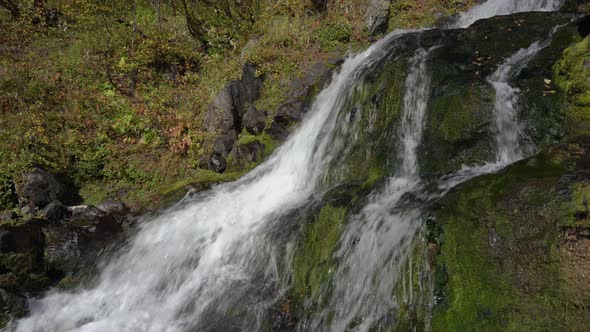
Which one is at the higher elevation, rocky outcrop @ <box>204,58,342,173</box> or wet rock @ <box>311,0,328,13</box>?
wet rock @ <box>311,0,328,13</box>

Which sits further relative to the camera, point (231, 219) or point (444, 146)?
point (231, 219)

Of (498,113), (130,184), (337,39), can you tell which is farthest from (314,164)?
(337,39)

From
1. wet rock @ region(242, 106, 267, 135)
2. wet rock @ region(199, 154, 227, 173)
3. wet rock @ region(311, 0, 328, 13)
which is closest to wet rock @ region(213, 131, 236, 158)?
wet rock @ region(199, 154, 227, 173)

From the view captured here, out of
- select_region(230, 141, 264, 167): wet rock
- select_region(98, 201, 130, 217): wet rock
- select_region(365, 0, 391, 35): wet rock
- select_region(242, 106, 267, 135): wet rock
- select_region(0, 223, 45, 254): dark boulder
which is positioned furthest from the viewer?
select_region(365, 0, 391, 35): wet rock

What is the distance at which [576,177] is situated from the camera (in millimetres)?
3938

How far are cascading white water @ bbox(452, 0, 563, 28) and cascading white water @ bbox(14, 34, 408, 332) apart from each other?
5.27m

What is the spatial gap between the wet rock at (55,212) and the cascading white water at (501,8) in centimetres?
1248

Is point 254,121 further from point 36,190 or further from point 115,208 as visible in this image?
point 36,190

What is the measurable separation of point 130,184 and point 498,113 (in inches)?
351

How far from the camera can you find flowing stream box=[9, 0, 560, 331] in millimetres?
4906

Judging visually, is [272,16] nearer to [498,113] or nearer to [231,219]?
Answer: [231,219]

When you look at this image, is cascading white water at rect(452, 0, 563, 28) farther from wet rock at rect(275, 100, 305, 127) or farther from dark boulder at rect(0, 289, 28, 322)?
dark boulder at rect(0, 289, 28, 322)

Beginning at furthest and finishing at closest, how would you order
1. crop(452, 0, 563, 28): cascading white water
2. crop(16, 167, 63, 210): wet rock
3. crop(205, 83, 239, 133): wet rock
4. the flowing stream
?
→ crop(205, 83, 239, 133): wet rock, crop(452, 0, 563, 28): cascading white water, crop(16, 167, 63, 210): wet rock, the flowing stream

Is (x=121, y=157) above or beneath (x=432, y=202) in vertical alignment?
above
